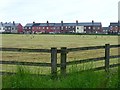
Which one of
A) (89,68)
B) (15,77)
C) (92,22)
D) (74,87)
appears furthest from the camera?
(92,22)

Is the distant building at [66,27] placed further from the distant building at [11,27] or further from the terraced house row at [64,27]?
the distant building at [11,27]

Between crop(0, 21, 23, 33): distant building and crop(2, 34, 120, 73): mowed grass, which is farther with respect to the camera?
crop(0, 21, 23, 33): distant building

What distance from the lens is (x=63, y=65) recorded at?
9.88 metres

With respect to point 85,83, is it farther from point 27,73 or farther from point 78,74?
point 27,73

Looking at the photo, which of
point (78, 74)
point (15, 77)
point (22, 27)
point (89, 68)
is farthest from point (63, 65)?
point (22, 27)

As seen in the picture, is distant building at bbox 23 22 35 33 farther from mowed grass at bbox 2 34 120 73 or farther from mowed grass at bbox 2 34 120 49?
mowed grass at bbox 2 34 120 73

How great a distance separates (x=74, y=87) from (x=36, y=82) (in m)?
1.01

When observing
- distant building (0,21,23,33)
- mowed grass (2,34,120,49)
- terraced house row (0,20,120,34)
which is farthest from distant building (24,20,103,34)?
mowed grass (2,34,120,49)

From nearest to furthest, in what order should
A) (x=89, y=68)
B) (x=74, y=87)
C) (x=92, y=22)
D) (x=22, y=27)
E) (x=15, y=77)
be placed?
(x=74, y=87)
(x=15, y=77)
(x=89, y=68)
(x=92, y=22)
(x=22, y=27)

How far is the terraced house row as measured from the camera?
17462cm

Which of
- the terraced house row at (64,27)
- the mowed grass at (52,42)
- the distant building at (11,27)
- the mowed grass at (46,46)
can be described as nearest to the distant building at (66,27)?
the terraced house row at (64,27)

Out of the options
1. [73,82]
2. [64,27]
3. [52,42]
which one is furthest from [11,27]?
[73,82]

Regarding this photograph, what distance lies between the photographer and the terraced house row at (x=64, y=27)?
175 m

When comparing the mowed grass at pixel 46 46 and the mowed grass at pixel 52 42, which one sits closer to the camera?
the mowed grass at pixel 46 46
